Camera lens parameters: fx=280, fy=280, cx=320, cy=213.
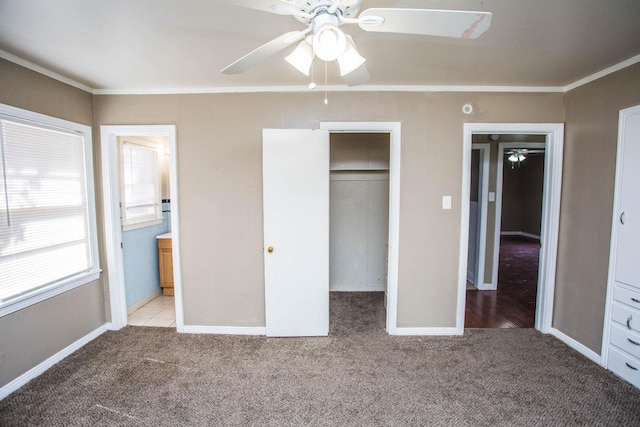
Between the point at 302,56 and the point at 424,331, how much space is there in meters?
2.67

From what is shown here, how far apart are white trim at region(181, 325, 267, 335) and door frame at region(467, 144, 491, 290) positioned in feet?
10.3

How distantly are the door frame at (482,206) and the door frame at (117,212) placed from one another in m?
3.87

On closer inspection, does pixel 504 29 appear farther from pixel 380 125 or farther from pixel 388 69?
pixel 380 125

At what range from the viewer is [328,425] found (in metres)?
1.72

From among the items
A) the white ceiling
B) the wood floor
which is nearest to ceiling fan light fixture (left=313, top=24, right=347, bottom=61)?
the white ceiling

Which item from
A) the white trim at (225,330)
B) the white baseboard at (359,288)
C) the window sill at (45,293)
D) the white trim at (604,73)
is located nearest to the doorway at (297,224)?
the white trim at (225,330)

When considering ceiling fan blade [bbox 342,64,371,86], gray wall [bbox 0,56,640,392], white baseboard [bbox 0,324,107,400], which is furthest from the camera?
gray wall [bbox 0,56,640,392]

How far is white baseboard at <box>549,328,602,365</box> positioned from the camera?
2.33 meters

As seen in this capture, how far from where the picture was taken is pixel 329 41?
3.84 ft

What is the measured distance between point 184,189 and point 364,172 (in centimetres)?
233

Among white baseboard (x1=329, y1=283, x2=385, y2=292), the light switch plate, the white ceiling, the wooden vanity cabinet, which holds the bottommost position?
white baseboard (x1=329, y1=283, x2=385, y2=292)

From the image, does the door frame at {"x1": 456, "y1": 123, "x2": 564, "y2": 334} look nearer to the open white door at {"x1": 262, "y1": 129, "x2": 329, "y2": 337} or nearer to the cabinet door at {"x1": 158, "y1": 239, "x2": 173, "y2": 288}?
the open white door at {"x1": 262, "y1": 129, "x2": 329, "y2": 337}

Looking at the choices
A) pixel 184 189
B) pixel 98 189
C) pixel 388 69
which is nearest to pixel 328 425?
pixel 184 189

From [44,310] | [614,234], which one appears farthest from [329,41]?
[44,310]
